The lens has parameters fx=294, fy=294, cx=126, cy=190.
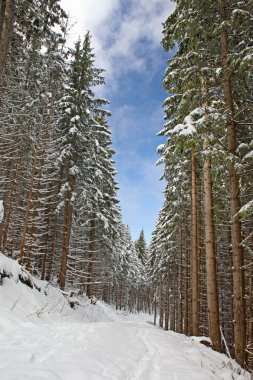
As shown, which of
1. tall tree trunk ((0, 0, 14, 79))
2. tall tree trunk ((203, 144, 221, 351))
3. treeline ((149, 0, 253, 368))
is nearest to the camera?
treeline ((149, 0, 253, 368))

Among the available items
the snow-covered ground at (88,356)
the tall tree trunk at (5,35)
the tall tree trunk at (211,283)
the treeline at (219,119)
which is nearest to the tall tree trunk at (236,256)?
the treeline at (219,119)

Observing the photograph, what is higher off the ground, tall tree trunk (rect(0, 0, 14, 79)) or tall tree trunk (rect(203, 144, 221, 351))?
tall tree trunk (rect(0, 0, 14, 79))

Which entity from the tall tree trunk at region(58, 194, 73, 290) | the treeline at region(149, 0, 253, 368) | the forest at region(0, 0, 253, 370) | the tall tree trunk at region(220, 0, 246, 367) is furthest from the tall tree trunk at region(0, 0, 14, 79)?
the tall tree trunk at region(58, 194, 73, 290)

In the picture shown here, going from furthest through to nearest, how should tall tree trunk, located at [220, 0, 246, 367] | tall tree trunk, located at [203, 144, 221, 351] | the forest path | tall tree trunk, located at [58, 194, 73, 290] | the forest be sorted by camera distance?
tall tree trunk, located at [58, 194, 73, 290] → tall tree trunk, located at [203, 144, 221, 351] → the forest → tall tree trunk, located at [220, 0, 246, 367] → the forest path

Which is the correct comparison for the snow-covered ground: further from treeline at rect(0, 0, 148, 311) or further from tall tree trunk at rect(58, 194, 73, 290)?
tall tree trunk at rect(58, 194, 73, 290)

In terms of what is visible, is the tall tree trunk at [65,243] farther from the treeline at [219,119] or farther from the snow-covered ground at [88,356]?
the snow-covered ground at [88,356]

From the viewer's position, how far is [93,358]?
15.4 feet

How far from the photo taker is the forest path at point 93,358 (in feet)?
12.3

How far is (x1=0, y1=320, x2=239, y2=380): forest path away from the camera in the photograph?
148 inches

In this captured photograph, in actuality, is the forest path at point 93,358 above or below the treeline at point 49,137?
below

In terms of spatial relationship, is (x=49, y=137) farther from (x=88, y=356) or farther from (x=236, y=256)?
(x=88, y=356)

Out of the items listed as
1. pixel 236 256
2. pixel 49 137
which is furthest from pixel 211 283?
pixel 49 137

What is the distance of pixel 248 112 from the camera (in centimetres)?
1162

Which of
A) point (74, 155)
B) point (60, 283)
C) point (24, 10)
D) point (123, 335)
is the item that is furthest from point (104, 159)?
point (123, 335)
